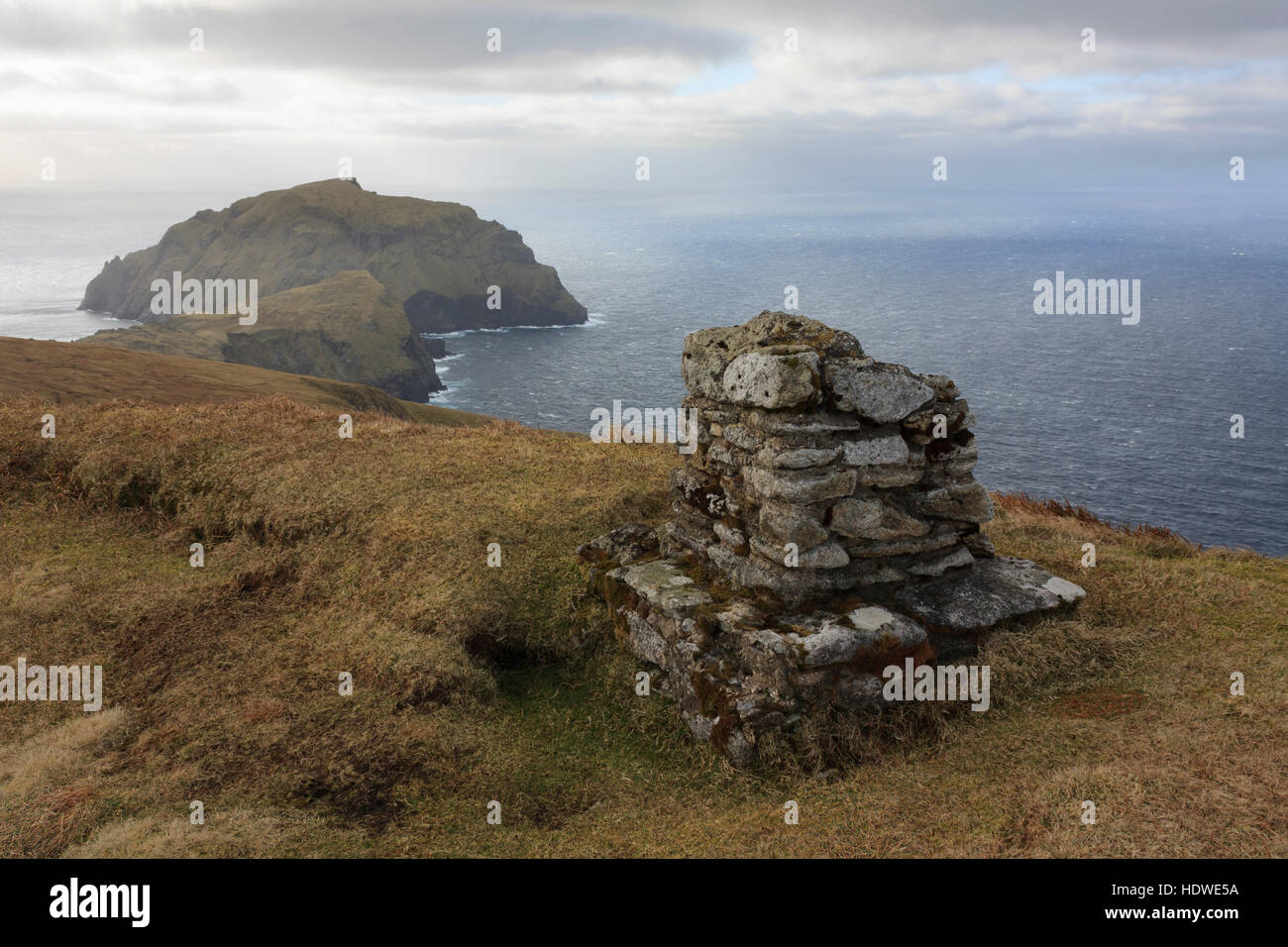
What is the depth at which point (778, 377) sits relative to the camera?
11.1 metres

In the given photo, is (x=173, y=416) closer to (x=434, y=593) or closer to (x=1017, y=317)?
(x=434, y=593)

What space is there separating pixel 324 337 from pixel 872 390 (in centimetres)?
17132

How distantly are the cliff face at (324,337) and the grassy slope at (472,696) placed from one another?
13770cm

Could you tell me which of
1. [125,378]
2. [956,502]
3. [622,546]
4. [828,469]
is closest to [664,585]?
[622,546]

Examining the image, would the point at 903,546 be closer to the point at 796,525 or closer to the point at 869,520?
the point at 869,520

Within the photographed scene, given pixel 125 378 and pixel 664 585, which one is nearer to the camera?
pixel 664 585

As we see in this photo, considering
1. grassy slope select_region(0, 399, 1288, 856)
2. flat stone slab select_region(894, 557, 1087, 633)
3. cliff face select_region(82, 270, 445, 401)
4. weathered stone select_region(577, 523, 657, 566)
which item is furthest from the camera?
cliff face select_region(82, 270, 445, 401)

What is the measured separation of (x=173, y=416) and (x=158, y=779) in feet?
45.7

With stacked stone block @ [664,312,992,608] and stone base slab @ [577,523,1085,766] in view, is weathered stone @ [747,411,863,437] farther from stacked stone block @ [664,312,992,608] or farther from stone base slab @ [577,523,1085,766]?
stone base slab @ [577,523,1085,766]

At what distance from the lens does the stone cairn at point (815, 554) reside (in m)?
10.3

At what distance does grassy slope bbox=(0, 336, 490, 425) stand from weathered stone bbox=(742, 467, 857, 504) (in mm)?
21536

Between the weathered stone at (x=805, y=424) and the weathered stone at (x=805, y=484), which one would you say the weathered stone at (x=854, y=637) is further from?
the weathered stone at (x=805, y=424)

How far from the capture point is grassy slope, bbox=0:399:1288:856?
8258 millimetres

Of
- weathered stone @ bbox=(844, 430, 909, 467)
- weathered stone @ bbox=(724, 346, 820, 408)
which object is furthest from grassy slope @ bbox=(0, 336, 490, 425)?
weathered stone @ bbox=(844, 430, 909, 467)
